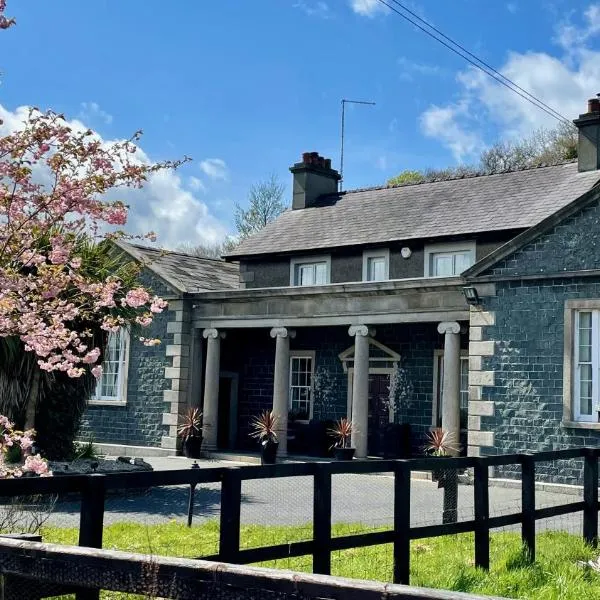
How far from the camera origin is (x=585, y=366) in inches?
597

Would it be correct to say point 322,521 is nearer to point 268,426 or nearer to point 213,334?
point 268,426

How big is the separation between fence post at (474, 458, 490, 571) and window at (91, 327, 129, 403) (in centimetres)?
1600

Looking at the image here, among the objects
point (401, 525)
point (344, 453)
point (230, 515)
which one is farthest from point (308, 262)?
point (230, 515)

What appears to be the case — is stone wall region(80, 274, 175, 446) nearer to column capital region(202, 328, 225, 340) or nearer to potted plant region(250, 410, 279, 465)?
column capital region(202, 328, 225, 340)

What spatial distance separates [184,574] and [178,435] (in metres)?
18.1

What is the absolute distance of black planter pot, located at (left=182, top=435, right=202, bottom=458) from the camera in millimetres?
20172

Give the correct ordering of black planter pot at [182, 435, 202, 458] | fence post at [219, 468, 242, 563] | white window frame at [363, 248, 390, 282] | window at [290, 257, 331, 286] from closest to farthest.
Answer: fence post at [219, 468, 242, 563]
black planter pot at [182, 435, 202, 458]
white window frame at [363, 248, 390, 282]
window at [290, 257, 331, 286]

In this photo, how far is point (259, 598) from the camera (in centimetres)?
282

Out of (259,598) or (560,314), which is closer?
(259,598)

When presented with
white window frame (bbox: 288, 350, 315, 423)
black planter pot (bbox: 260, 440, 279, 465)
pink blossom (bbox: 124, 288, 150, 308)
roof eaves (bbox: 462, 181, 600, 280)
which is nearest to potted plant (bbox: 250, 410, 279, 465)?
black planter pot (bbox: 260, 440, 279, 465)

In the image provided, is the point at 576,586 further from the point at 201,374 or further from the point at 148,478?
the point at 201,374

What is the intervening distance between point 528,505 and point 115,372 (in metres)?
16.4

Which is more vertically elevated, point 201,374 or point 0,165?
point 0,165

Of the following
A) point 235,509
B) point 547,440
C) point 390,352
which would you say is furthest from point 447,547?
point 390,352
